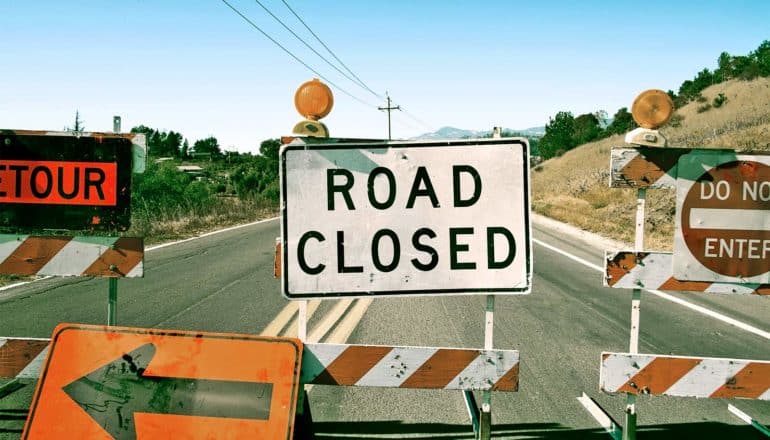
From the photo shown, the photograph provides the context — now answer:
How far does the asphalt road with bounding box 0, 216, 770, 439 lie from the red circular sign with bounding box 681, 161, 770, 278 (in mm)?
1358

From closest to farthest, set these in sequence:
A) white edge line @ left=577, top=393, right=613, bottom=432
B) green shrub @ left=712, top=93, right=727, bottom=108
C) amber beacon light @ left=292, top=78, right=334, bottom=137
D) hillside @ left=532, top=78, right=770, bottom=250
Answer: amber beacon light @ left=292, top=78, right=334, bottom=137, white edge line @ left=577, top=393, right=613, bottom=432, hillside @ left=532, top=78, right=770, bottom=250, green shrub @ left=712, top=93, right=727, bottom=108

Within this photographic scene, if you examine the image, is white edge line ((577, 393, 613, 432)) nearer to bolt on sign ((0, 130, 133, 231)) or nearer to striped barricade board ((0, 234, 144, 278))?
striped barricade board ((0, 234, 144, 278))

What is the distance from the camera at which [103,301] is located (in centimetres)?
802

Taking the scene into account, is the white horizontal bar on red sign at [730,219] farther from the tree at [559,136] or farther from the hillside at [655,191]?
the tree at [559,136]

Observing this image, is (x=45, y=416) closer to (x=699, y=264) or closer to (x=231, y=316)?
(x=699, y=264)

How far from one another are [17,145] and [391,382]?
2.88 m

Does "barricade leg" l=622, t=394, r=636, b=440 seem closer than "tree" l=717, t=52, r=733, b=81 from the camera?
Yes

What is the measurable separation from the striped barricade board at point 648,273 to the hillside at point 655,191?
7.17m

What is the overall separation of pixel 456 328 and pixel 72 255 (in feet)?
14.4

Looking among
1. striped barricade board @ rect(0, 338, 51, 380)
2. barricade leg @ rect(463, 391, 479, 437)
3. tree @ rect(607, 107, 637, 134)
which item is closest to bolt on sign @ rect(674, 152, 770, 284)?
barricade leg @ rect(463, 391, 479, 437)

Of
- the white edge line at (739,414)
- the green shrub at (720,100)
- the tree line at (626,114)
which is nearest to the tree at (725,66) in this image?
the tree line at (626,114)

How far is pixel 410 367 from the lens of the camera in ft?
11.6

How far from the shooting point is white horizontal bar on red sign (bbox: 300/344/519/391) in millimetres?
3479

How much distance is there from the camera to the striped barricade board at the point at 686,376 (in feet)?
11.9
